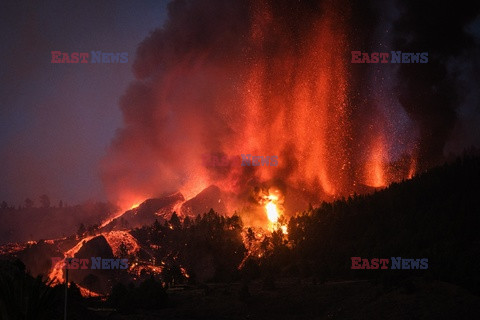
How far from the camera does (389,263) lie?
291 ft

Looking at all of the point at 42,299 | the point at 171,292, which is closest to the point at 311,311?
the point at 171,292

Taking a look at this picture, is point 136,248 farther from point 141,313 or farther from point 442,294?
point 442,294

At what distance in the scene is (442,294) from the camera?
5912cm

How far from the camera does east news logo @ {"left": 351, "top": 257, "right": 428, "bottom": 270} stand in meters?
81.8

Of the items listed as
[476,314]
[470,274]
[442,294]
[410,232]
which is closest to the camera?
[476,314]

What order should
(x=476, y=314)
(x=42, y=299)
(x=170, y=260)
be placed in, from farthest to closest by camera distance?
1. (x=170, y=260)
2. (x=476, y=314)
3. (x=42, y=299)

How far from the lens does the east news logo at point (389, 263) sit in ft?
268

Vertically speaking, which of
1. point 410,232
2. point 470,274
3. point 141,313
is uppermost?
point 410,232

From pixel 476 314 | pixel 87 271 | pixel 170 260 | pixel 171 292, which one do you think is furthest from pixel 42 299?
pixel 170 260

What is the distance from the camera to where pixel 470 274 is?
69062mm

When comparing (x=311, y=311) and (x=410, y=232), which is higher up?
(x=410, y=232)

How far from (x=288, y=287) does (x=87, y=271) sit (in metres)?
107

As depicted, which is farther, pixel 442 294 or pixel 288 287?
pixel 288 287

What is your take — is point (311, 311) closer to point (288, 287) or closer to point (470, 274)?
point (288, 287)
